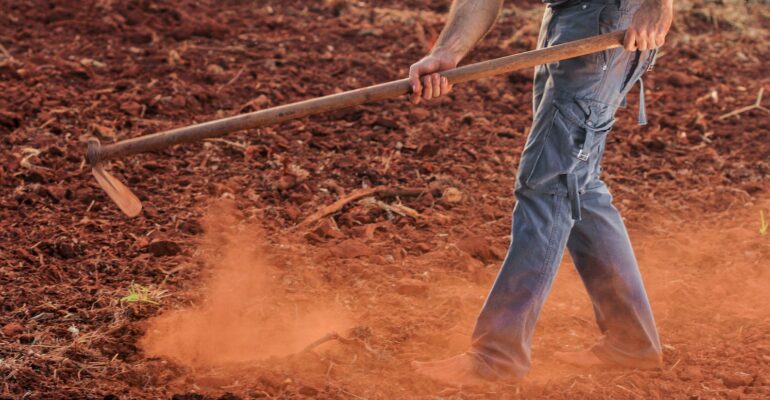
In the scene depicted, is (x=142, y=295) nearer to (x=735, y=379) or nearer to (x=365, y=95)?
(x=365, y=95)

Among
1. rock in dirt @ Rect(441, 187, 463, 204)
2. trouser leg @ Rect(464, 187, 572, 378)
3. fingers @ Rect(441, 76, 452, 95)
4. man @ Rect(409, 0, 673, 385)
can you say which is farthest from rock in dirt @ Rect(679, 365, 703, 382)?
rock in dirt @ Rect(441, 187, 463, 204)

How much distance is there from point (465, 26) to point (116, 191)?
1.40 metres

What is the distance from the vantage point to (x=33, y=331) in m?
3.39

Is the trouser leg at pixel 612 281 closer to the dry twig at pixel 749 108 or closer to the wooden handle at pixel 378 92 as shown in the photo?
the wooden handle at pixel 378 92

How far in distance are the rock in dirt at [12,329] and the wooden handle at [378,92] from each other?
2.61ft

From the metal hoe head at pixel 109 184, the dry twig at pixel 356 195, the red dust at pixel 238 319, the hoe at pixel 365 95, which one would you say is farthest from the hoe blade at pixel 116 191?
the dry twig at pixel 356 195

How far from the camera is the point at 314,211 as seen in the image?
453 cm

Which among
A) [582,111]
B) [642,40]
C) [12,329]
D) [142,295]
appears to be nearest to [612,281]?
[582,111]

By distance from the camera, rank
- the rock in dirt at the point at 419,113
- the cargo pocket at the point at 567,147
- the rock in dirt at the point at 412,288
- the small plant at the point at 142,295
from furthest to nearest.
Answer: the rock in dirt at the point at 419,113 < the rock in dirt at the point at 412,288 < the small plant at the point at 142,295 < the cargo pocket at the point at 567,147

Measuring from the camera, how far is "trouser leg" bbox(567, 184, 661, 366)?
3125 millimetres

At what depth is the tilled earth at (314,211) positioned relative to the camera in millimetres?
3293

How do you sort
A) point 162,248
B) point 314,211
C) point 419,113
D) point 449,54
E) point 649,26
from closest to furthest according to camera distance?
point 649,26 < point 449,54 < point 162,248 < point 314,211 < point 419,113

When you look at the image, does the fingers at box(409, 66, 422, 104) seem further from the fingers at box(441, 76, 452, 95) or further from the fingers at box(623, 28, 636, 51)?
the fingers at box(623, 28, 636, 51)

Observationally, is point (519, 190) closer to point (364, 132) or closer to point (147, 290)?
point (147, 290)
